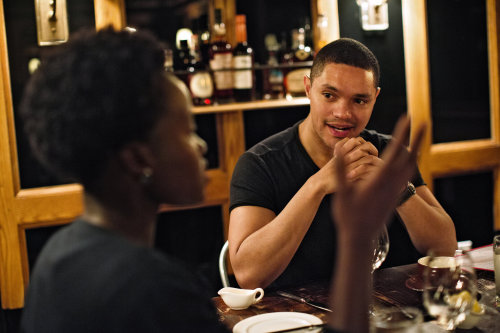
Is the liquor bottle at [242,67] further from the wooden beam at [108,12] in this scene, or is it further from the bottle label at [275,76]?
the wooden beam at [108,12]

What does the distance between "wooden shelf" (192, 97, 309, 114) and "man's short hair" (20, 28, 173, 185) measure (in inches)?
89.7

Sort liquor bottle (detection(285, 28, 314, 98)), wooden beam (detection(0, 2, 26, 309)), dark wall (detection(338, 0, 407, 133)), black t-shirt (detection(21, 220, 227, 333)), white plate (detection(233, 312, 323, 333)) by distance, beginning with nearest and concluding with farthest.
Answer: black t-shirt (detection(21, 220, 227, 333)) → white plate (detection(233, 312, 323, 333)) → wooden beam (detection(0, 2, 26, 309)) → liquor bottle (detection(285, 28, 314, 98)) → dark wall (detection(338, 0, 407, 133))

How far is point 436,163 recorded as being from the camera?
3801 millimetres

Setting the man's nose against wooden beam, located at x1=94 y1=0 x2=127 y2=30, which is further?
wooden beam, located at x1=94 y1=0 x2=127 y2=30

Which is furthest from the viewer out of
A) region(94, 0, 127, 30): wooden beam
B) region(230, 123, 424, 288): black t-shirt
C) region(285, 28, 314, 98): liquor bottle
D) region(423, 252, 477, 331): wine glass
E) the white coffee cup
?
region(285, 28, 314, 98): liquor bottle

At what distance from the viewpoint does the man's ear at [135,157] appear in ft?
2.72

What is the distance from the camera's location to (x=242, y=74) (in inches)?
126

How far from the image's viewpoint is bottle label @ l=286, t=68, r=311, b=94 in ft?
10.9

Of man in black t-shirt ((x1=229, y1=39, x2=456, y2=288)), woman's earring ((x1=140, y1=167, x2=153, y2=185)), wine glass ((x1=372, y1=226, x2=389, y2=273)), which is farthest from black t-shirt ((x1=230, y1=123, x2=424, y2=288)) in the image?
woman's earring ((x1=140, y1=167, x2=153, y2=185))

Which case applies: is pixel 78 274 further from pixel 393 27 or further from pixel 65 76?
pixel 393 27

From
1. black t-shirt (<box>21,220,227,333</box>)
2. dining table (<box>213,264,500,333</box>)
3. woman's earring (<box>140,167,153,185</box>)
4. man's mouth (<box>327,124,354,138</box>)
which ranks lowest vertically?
dining table (<box>213,264,500,333</box>)

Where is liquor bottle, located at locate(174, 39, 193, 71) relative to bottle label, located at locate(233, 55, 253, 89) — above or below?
above

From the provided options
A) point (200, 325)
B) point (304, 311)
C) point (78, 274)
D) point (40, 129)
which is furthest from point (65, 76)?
point (304, 311)

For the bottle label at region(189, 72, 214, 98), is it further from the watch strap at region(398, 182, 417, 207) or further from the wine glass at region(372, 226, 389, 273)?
the wine glass at region(372, 226, 389, 273)
